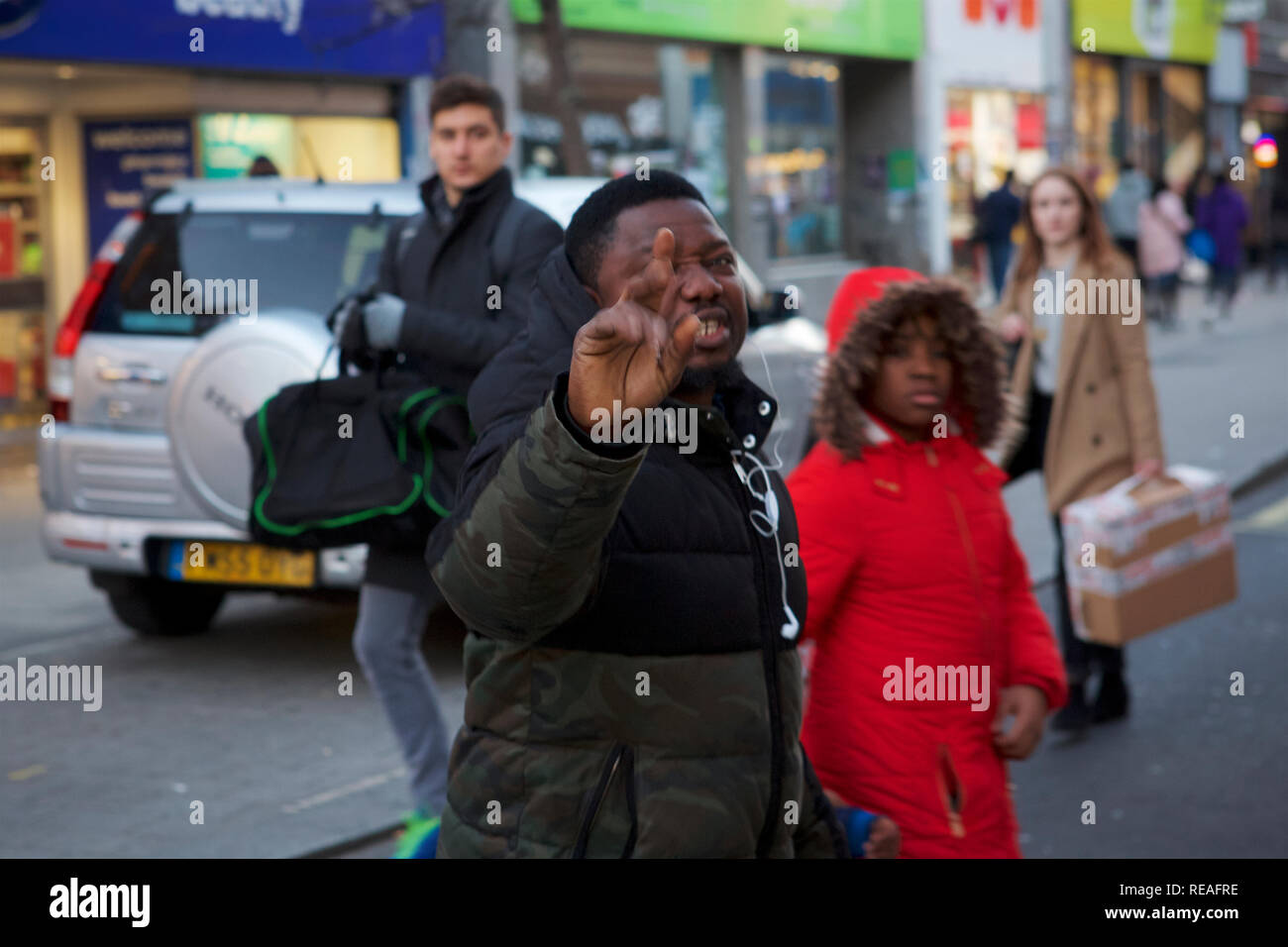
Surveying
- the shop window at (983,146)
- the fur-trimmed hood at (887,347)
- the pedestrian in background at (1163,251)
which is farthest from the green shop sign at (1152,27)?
the fur-trimmed hood at (887,347)

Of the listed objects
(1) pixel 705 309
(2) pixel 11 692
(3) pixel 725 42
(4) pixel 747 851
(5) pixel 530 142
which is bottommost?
(2) pixel 11 692

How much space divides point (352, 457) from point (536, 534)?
9.83 feet

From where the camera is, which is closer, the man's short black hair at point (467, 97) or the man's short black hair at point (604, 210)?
the man's short black hair at point (604, 210)

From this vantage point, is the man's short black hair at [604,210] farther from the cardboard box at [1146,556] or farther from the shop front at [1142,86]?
the shop front at [1142,86]

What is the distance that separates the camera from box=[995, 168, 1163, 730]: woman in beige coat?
20.8 ft

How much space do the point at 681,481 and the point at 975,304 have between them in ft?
4.91

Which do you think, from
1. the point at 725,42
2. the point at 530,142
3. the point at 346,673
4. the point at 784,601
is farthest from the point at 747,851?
the point at 725,42

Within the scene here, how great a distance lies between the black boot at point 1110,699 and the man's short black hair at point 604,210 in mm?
4617

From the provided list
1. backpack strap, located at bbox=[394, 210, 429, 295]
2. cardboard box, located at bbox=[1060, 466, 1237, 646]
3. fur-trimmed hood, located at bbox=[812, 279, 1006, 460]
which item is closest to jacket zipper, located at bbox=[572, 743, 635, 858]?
fur-trimmed hood, located at bbox=[812, 279, 1006, 460]

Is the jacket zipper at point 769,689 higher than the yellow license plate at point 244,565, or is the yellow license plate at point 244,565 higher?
the jacket zipper at point 769,689

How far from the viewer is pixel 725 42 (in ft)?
70.0

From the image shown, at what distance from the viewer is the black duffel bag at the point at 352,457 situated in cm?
489

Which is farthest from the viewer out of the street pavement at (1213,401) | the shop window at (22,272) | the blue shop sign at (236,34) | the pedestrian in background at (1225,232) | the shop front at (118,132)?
the pedestrian in background at (1225,232)
